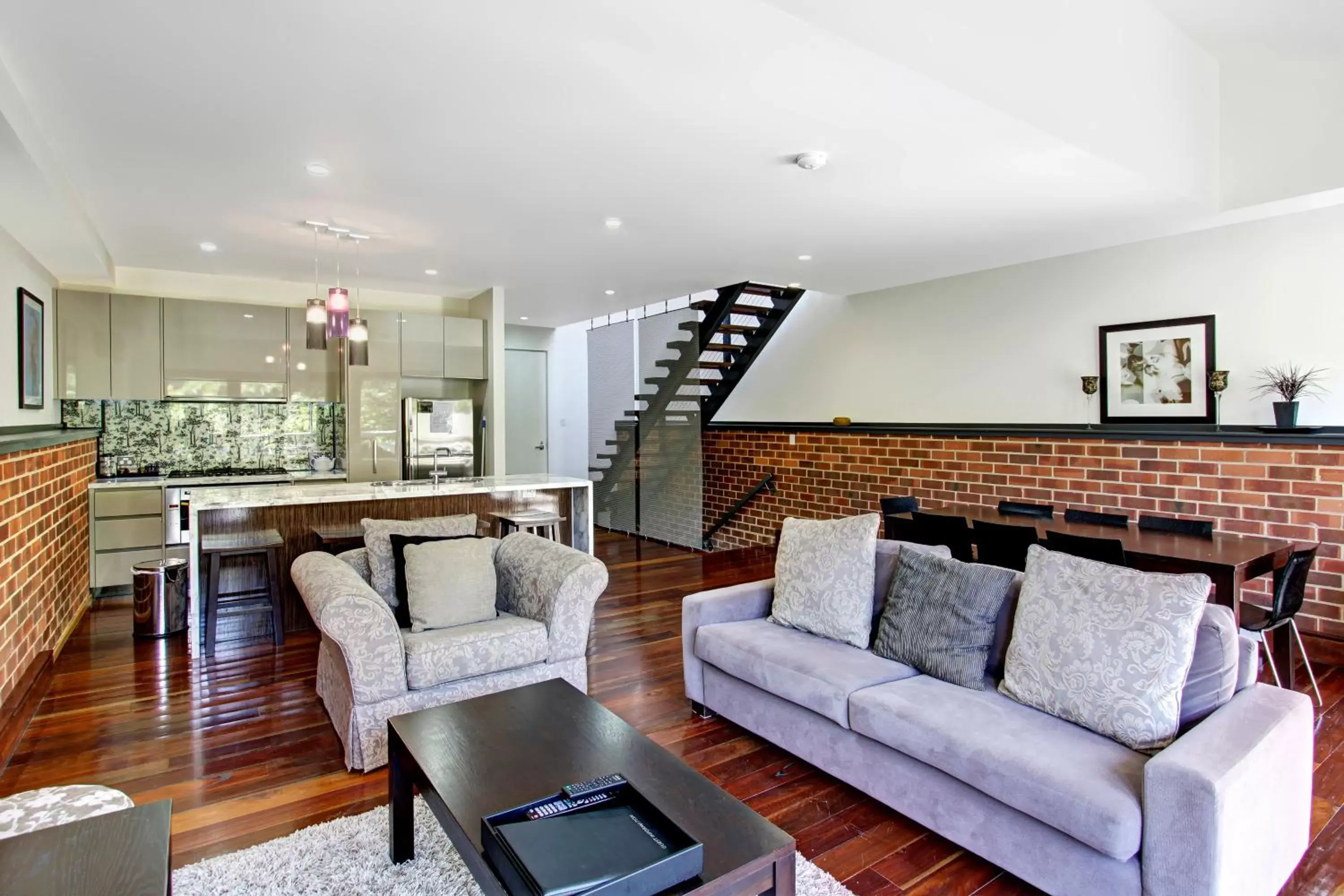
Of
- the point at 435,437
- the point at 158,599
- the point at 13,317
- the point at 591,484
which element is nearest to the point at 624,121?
the point at 591,484

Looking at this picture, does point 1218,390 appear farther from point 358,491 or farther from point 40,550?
point 40,550

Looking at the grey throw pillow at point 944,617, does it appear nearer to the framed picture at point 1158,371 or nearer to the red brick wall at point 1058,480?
the red brick wall at point 1058,480

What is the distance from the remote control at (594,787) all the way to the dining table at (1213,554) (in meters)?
2.45

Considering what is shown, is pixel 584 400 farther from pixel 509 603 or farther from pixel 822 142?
pixel 822 142

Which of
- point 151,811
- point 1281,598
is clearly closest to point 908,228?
point 1281,598

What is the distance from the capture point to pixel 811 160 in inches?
123

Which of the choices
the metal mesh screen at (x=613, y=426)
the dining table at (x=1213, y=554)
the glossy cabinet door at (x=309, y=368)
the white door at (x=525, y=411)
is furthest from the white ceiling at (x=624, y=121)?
the white door at (x=525, y=411)

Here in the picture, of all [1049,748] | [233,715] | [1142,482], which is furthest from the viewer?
[1142,482]

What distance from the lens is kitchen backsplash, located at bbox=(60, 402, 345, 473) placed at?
18.7ft

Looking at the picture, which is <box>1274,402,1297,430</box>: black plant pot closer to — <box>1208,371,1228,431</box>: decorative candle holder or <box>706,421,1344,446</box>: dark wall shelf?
<box>706,421,1344,446</box>: dark wall shelf

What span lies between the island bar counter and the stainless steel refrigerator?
1.02 metres

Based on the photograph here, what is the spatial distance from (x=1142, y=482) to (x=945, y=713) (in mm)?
3312

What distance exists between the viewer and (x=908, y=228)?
4.32 meters

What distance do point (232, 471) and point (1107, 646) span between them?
6.36m
